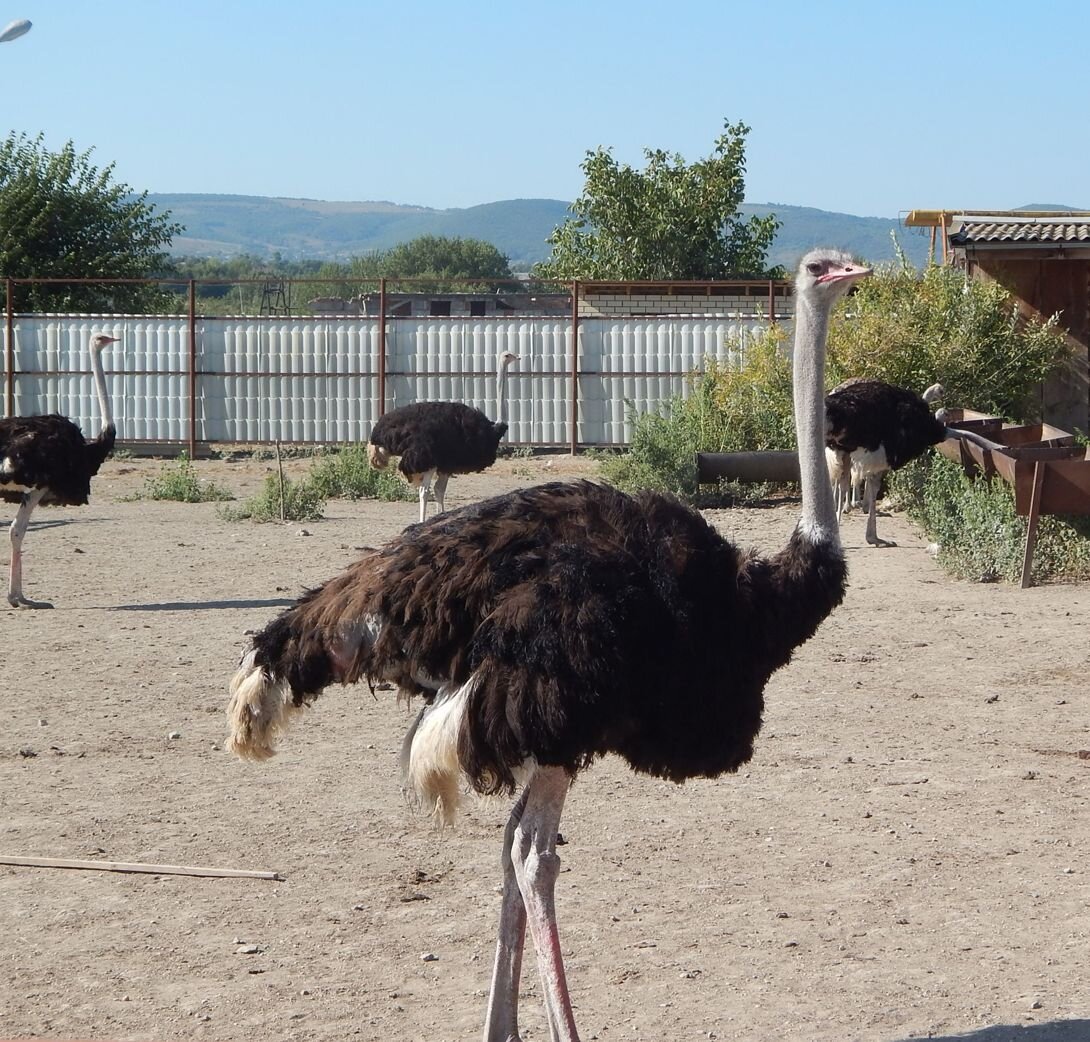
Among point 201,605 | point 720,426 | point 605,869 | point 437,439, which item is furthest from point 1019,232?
point 605,869

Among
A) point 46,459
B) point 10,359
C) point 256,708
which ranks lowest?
point 256,708

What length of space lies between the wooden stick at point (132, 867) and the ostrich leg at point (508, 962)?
1161 millimetres

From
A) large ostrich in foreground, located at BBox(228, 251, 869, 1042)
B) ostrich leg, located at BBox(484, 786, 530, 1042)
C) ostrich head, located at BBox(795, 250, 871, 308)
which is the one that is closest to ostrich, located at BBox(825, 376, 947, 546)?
ostrich head, located at BBox(795, 250, 871, 308)

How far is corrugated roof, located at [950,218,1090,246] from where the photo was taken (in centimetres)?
1448

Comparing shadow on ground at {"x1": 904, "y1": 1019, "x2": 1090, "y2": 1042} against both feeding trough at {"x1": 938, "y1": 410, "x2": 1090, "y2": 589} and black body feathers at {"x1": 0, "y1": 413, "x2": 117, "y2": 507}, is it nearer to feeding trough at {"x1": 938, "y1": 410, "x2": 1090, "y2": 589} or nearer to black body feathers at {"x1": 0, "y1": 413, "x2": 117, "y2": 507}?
feeding trough at {"x1": 938, "y1": 410, "x2": 1090, "y2": 589}

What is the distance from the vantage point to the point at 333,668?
3.50 meters

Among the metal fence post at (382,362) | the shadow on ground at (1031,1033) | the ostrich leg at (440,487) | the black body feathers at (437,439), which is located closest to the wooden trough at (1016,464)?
the black body feathers at (437,439)

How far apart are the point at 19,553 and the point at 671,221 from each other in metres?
23.3

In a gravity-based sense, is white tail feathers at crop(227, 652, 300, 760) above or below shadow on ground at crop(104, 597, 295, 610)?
above

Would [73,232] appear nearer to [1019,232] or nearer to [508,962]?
[1019,232]

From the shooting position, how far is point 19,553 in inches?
358

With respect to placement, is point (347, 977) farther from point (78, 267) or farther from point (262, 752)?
point (78, 267)

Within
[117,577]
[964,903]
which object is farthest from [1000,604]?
[117,577]

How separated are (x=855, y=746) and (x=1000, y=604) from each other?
3.00 metres
